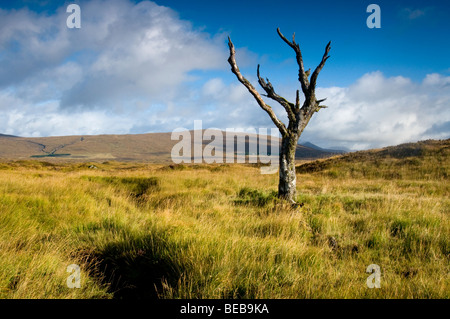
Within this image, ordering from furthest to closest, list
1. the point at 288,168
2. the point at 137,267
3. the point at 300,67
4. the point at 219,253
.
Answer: the point at 300,67, the point at 288,168, the point at 137,267, the point at 219,253

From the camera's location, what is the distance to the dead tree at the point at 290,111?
872 centimetres

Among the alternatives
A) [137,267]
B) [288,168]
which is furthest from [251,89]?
[137,267]

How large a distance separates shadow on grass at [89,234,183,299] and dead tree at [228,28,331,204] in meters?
5.46

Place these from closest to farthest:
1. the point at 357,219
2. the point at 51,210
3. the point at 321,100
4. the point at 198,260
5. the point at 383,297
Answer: the point at 383,297 → the point at 198,260 → the point at 51,210 → the point at 357,219 → the point at 321,100

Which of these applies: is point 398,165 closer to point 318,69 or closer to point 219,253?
point 318,69

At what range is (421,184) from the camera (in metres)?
14.4

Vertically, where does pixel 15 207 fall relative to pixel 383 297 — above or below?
above

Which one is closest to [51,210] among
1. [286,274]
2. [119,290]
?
[119,290]

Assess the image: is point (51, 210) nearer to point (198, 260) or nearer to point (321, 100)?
point (198, 260)

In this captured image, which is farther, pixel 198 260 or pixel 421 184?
pixel 421 184

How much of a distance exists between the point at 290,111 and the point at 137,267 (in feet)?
23.4

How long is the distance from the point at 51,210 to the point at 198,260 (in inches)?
196

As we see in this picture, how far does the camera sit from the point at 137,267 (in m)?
3.93
